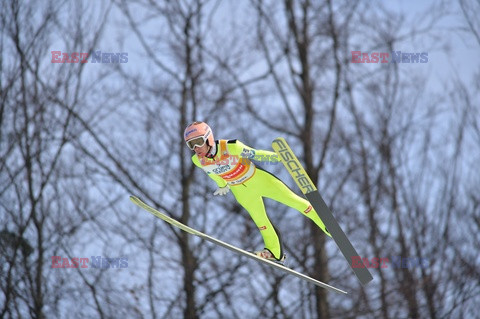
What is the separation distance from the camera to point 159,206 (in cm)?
1335

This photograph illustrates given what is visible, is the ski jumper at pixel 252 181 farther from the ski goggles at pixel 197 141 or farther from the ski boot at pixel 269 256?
the ski goggles at pixel 197 141

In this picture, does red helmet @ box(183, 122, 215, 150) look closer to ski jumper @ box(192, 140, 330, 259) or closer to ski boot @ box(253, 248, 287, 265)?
ski jumper @ box(192, 140, 330, 259)

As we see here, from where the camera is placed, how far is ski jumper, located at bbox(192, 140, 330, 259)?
21.1 feet

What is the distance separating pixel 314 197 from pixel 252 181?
644mm

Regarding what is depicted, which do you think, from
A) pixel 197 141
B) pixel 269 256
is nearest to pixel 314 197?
pixel 269 256

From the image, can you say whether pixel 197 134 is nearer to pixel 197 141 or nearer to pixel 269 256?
pixel 197 141

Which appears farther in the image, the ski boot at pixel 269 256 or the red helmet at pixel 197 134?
the ski boot at pixel 269 256

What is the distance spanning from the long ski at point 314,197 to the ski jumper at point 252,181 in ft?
0.34

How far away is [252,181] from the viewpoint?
22.3 feet

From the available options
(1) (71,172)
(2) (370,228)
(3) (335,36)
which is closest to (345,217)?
(2) (370,228)

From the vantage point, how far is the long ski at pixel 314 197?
6375 mm

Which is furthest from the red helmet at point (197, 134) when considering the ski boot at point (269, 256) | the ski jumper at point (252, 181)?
the ski boot at point (269, 256)

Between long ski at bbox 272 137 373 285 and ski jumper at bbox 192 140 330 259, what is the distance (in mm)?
103

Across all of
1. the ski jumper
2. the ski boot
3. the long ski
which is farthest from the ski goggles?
the ski boot
